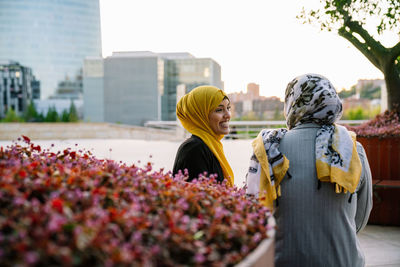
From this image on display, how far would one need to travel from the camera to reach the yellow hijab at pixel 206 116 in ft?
8.93

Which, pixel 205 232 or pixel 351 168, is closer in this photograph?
pixel 205 232

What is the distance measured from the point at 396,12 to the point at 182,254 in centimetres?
466

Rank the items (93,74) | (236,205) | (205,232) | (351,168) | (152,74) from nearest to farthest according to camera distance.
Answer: (205,232) < (236,205) < (351,168) < (152,74) < (93,74)

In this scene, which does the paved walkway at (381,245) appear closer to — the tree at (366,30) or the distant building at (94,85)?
the tree at (366,30)

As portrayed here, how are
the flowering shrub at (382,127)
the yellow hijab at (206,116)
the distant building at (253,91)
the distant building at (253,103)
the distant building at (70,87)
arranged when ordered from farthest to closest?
the distant building at (70,87) < the distant building at (253,91) < the distant building at (253,103) < the flowering shrub at (382,127) < the yellow hijab at (206,116)

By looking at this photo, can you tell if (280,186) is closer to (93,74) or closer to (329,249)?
(329,249)

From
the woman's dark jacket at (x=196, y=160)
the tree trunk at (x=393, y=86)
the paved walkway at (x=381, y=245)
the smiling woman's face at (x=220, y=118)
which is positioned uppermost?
the tree trunk at (x=393, y=86)

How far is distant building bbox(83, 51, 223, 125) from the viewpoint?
48375 mm

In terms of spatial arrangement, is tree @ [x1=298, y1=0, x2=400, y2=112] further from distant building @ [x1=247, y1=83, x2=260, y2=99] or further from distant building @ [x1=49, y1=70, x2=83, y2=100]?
distant building @ [x1=49, y1=70, x2=83, y2=100]

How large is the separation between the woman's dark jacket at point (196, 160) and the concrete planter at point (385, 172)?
2.72 m

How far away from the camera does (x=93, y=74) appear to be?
170ft

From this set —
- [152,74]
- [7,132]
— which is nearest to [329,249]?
[7,132]

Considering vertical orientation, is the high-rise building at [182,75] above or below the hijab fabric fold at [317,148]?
above

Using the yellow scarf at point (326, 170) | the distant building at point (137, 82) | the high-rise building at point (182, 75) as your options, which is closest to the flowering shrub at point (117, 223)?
the yellow scarf at point (326, 170)
